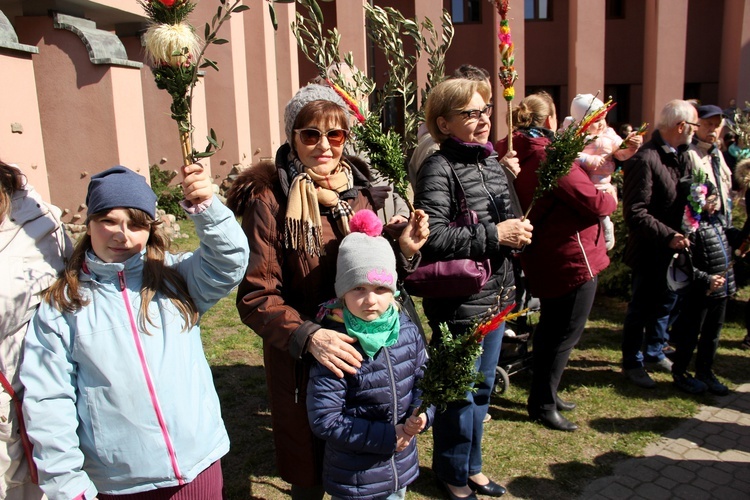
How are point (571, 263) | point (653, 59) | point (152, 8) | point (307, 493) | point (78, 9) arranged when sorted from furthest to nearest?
point (653, 59) → point (78, 9) → point (571, 263) → point (307, 493) → point (152, 8)

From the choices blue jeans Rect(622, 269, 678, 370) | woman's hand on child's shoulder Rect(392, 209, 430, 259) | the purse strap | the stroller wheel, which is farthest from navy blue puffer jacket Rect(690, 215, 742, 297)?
woman's hand on child's shoulder Rect(392, 209, 430, 259)

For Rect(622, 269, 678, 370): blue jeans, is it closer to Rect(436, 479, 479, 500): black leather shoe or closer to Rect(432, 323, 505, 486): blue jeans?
Rect(432, 323, 505, 486): blue jeans

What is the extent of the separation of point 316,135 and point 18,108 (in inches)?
255

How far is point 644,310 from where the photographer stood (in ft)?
16.0

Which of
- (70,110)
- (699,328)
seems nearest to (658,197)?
(699,328)

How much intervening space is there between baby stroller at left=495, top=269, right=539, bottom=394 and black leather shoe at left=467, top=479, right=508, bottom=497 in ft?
3.45

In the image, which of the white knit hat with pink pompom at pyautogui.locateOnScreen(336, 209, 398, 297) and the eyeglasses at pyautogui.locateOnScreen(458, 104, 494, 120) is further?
the eyeglasses at pyautogui.locateOnScreen(458, 104, 494, 120)

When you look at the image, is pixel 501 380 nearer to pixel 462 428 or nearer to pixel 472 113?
pixel 462 428

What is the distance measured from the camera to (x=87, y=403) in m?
1.99

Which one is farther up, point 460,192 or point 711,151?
point 711,151

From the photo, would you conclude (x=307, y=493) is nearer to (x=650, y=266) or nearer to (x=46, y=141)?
(x=650, y=266)

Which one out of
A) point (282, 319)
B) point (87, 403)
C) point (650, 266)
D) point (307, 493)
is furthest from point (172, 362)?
point (650, 266)

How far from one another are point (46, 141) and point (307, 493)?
9.75 meters

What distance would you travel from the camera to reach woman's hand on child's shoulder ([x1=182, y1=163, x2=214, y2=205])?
1871mm
